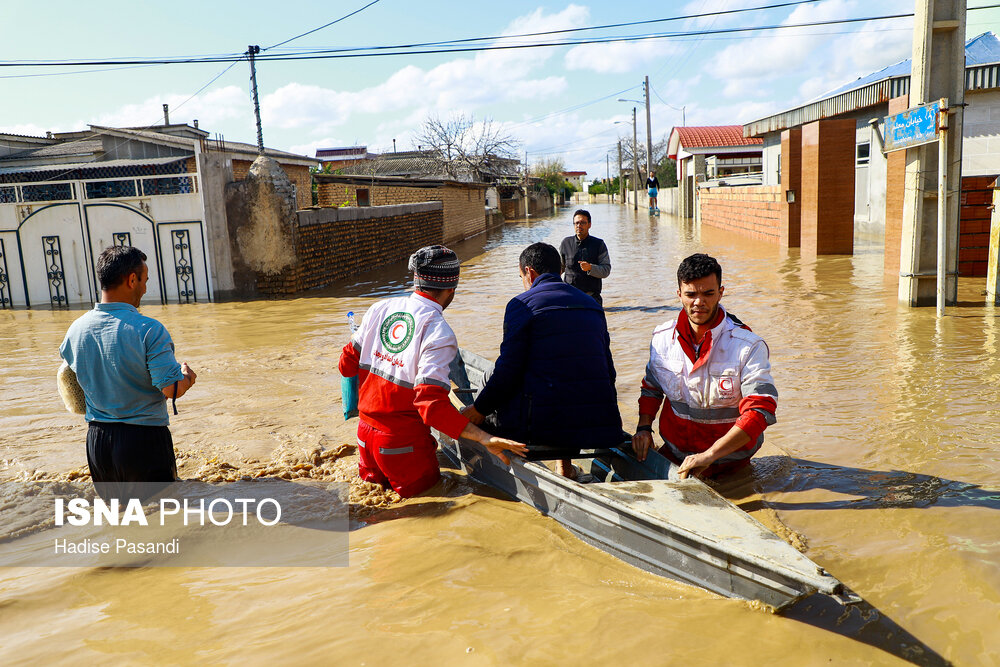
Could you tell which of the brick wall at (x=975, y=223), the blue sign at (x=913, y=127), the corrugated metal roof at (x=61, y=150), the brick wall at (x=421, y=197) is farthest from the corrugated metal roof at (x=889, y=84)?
the corrugated metal roof at (x=61, y=150)

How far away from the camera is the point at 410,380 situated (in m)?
3.90

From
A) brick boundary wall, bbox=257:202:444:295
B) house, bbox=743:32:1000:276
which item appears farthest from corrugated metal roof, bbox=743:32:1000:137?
brick boundary wall, bbox=257:202:444:295

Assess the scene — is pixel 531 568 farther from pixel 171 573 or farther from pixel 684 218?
pixel 684 218

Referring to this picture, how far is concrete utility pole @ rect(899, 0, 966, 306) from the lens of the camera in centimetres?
874

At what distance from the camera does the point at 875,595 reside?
307 cm

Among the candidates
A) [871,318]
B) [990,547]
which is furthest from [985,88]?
[990,547]

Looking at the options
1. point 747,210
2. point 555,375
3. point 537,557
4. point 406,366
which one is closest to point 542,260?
point 555,375

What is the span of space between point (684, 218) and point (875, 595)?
114 feet

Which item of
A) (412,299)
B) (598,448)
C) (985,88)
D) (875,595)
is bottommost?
(875,595)

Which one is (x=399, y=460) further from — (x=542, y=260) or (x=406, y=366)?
(x=542, y=260)

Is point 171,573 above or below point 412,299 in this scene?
below

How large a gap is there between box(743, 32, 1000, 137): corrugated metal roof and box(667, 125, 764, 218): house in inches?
590

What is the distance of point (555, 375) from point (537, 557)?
35.9 inches

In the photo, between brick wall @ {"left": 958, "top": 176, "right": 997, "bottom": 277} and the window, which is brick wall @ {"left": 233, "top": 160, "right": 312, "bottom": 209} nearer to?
the window
